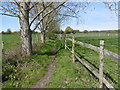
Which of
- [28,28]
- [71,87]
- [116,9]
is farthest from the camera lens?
[28,28]

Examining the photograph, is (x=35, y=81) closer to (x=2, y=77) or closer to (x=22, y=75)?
(x=22, y=75)

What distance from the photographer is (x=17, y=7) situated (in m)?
7.38

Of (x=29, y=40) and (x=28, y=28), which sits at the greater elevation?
(x=28, y=28)

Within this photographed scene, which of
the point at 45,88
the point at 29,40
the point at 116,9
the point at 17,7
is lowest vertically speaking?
the point at 45,88

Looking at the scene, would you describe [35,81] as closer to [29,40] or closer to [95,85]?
[95,85]

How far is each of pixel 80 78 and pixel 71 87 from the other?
30.4 inches

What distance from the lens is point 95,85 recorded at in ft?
12.2

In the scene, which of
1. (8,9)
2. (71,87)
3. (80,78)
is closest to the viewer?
(71,87)

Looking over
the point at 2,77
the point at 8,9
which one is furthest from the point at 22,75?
the point at 8,9

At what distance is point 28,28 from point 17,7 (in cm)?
153

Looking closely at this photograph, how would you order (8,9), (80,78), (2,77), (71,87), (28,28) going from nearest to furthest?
(71,87), (80,78), (2,77), (8,9), (28,28)

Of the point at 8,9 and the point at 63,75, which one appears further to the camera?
the point at 8,9

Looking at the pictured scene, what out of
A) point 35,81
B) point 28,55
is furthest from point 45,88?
point 28,55

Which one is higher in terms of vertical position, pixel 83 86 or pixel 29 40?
pixel 29 40
